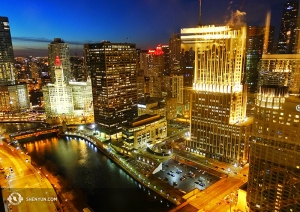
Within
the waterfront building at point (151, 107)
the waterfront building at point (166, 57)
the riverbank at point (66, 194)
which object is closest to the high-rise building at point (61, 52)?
the waterfront building at point (151, 107)

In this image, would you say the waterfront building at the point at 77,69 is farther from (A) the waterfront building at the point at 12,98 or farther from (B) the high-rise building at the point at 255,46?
(B) the high-rise building at the point at 255,46

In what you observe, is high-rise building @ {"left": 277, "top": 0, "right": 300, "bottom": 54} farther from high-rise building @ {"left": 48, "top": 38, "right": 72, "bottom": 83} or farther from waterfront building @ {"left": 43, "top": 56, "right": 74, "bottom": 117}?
high-rise building @ {"left": 48, "top": 38, "right": 72, "bottom": 83}

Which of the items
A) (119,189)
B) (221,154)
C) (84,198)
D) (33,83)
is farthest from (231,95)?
(33,83)

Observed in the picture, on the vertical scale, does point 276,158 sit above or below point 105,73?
below

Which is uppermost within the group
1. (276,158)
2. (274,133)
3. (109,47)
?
(109,47)

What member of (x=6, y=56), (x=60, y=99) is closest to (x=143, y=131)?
(x=60, y=99)

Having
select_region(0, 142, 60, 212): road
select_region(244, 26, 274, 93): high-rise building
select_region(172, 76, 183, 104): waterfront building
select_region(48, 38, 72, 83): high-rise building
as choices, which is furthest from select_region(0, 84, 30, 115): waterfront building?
select_region(244, 26, 274, 93): high-rise building

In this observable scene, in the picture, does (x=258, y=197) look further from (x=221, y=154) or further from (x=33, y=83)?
(x=33, y=83)
